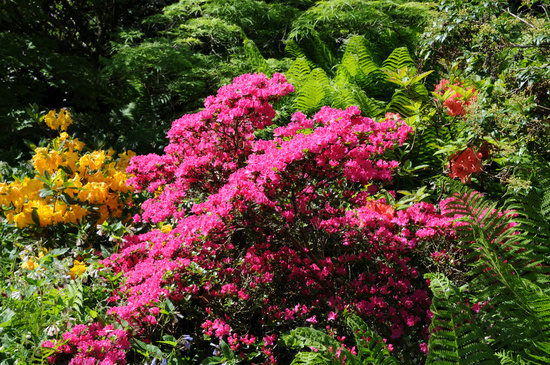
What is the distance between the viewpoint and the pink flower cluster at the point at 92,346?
1.49m

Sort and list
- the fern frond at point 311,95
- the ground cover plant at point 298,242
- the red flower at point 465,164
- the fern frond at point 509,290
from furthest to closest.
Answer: the fern frond at point 311,95 < the red flower at point 465,164 < the ground cover plant at point 298,242 < the fern frond at point 509,290

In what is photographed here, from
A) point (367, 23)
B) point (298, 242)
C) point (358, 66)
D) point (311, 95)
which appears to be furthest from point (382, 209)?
point (367, 23)

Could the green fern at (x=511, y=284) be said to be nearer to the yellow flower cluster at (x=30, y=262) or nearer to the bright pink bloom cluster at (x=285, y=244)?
the bright pink bloom cluster at (x=285, y=244)

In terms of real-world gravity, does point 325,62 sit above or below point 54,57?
below

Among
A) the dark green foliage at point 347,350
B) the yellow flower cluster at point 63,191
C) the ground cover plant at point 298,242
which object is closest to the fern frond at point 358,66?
the ground cover plant at point 298,242

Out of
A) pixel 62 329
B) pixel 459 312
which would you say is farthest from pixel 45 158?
pixel 459 312

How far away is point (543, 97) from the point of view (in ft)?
7.62

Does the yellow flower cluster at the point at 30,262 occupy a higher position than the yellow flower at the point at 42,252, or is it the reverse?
the yellow flower cluster at the point at 30,262

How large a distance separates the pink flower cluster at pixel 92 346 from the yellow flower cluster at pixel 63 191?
0.96 m

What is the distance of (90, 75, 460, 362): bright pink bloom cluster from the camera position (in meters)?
1.83

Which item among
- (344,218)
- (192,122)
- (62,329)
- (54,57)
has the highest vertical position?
(54,57)

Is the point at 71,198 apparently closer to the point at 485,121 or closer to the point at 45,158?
the point at 45,158

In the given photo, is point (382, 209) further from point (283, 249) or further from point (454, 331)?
point (454, 331)

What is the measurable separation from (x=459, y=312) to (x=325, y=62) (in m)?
4.30
